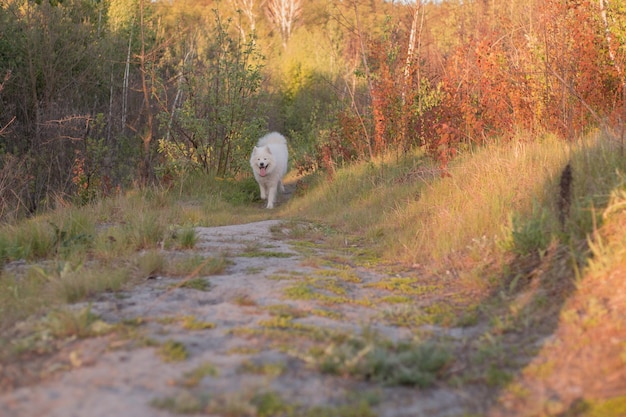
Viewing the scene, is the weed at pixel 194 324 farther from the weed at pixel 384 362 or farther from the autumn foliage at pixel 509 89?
the autumn foliage at pixel 509 89

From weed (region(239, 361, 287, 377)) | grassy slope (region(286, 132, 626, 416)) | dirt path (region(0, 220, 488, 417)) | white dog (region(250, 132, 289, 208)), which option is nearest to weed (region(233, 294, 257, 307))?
dirt path (region(0, 220, 488, 417))

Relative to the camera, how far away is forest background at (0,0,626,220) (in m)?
7.80

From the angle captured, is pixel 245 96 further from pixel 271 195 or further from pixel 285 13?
pixel 285 13

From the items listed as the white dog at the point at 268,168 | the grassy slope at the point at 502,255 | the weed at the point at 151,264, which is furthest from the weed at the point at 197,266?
the white dog at the point at 268,168

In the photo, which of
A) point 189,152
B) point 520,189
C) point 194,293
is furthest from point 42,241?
point 189,152

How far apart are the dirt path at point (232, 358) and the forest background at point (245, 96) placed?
11.3 feet

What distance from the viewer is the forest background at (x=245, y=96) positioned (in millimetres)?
7797

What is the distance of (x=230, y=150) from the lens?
1249 cm

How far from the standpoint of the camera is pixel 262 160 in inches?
440

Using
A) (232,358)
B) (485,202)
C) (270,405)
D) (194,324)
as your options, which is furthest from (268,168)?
(270,405)

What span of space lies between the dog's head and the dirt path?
7.14 meters

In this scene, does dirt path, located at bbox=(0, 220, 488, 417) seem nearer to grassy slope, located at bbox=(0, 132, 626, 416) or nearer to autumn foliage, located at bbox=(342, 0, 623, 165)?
grassy slope, located at bbox=(0, 132, 626, 416)

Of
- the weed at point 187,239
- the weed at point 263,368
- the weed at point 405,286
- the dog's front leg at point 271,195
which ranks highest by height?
the weed at point 187,239

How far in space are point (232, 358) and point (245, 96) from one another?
1015cm
